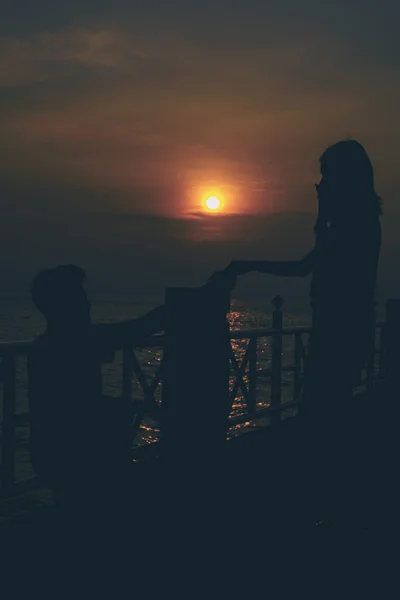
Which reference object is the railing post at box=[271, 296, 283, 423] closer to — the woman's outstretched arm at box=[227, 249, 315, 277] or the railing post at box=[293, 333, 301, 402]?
the railing post at box=[293, 333, 301, 402]

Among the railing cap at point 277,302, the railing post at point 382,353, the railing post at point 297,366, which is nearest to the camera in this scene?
the railing cap at point 277,302

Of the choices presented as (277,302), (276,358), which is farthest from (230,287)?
(277,302)

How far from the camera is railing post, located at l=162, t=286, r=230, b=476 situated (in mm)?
3734

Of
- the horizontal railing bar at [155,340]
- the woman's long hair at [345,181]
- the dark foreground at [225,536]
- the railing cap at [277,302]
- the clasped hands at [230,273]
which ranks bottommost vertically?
the dark foreground at [225,536]

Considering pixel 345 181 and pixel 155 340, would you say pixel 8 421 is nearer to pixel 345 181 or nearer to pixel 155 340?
pixel 155 340

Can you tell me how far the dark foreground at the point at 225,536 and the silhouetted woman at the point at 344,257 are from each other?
81 cm

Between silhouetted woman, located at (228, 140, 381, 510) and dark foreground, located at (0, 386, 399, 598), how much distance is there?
809 millimetres

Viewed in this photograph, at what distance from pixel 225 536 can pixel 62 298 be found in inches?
78.2

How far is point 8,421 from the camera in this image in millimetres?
5293

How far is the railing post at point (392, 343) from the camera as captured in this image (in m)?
13.1

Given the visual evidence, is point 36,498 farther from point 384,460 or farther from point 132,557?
point 132,557

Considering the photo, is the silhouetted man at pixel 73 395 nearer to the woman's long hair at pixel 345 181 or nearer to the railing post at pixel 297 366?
the woman's long hair at pixel 345 181

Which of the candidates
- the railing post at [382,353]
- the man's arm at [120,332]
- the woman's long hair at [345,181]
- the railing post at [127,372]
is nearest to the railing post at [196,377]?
the man's arm at [120,332]

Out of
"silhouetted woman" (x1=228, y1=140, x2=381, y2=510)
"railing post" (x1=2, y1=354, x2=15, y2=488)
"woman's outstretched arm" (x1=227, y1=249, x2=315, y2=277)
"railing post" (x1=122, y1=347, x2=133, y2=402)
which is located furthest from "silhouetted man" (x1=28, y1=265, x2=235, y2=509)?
"railing post" (x1=122, y1=347, x2=133, y2=402)
